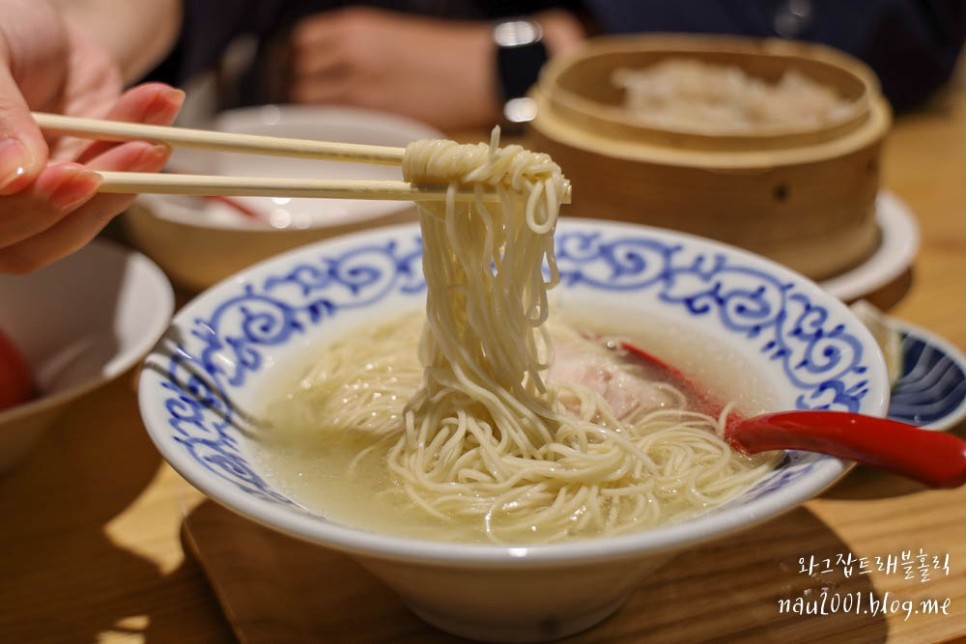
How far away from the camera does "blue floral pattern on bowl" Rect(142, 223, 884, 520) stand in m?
1.22

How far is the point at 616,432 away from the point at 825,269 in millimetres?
970

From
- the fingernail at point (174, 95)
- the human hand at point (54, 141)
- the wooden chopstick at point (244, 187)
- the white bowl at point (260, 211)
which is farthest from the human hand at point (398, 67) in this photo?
the wooden chopstick at point (244, 187)

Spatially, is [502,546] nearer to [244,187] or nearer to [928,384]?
[244,187]

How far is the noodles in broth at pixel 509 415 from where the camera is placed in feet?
3.99

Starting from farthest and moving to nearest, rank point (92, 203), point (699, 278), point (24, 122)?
point (699, 278)
point (92, 203)
point (24, 122)

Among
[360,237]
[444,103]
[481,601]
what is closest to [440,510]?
[481,601]

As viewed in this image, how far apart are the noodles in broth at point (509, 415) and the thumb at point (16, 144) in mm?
481

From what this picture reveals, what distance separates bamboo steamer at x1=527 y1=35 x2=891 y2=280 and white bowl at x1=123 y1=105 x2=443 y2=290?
45cm

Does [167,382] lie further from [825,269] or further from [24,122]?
[825,269]

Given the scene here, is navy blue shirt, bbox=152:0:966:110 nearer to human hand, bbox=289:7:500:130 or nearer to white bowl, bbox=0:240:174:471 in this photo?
human hand, bbox=289:7:500:130

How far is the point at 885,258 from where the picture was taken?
2.16 meters

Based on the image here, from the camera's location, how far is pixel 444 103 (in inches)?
135

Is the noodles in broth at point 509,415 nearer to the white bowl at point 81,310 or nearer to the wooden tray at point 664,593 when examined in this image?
the wooden tray at point 664,593

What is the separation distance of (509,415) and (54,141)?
105cm
